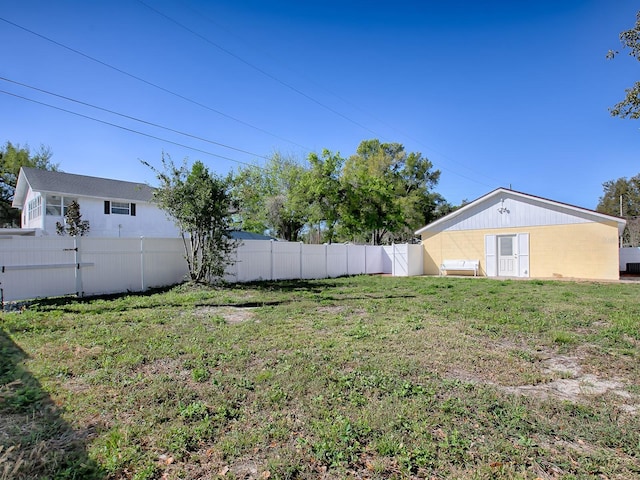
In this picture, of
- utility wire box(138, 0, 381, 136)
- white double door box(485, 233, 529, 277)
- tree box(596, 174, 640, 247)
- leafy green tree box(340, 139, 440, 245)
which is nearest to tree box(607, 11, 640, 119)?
white double door box(485, 233, 529, 277)

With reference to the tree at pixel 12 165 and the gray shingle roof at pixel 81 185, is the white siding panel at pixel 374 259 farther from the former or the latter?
the tree at pixel 12 165

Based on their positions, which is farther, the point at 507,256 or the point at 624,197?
the point at 624,197

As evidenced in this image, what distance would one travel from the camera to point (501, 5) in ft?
36.2

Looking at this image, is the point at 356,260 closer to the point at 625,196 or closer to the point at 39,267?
the point at 39,267

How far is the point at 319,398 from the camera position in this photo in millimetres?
2992

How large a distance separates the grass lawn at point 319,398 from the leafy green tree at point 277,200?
56.0 ft

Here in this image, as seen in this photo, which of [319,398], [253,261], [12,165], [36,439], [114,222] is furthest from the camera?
[12,165]

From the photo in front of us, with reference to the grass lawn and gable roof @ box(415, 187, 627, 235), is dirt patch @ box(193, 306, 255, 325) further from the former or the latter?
gable roof @ box(415, 187, 627, 235)

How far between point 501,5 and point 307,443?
A: 13.9m

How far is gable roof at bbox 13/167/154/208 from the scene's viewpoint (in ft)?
57.5

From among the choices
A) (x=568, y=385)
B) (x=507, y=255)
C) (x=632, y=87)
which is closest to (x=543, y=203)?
(x=507, y=255)

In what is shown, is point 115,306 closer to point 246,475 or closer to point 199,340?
point 199,340

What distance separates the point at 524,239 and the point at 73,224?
2185 cm

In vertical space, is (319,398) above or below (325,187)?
below
